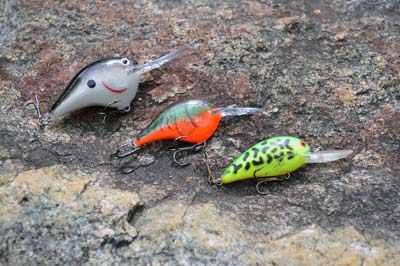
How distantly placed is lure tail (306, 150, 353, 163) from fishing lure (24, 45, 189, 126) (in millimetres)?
839

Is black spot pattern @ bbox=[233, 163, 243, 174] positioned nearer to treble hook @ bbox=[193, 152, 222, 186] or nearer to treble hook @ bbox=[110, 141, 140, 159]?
treble hook @ bbox=[193, 152, 222, 186]

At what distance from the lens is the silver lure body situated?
2.44 metres

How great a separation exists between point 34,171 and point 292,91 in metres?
1.18

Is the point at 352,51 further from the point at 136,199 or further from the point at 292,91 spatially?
the point at 136,199

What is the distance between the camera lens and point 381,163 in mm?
2279

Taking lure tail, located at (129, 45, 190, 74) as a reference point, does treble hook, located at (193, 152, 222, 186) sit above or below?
below

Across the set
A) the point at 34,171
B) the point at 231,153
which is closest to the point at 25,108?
the point at 34,171

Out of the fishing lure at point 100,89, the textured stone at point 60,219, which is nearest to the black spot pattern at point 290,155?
the textured stone at point 60,219

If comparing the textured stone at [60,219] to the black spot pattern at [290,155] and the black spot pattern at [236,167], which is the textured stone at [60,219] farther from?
the black spot pattern at [290,155]

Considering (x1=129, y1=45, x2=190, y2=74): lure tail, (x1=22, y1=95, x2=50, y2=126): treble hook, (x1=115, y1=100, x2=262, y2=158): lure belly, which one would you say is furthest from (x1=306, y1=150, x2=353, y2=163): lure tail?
(x1=22, y1=95, x2=50, y2=126): treble hook

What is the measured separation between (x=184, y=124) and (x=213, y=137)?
14 centimetres

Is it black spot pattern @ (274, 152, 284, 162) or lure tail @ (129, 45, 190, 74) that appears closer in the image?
black spot pattern @ (274, 152, 284, 162)

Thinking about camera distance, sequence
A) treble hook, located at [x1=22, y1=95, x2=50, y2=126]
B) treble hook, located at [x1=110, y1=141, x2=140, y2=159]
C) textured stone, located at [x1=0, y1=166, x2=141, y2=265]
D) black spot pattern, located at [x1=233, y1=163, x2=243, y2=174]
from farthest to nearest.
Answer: treble hook, located at [x1=22, y1=95, x2=50, y2=126], treble hook, located at [x1=110, y1=141, x2=140, y2=159], black spot pattern, located at [x1=233, y1=163, x2=243, y2=174], textured stone, located at [x1=0, y1=166, x2=141, y2=265]

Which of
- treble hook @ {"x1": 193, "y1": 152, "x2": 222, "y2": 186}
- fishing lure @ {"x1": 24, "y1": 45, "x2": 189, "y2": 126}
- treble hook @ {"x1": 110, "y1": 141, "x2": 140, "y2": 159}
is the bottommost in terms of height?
treble hook @ {"x1": 193, "y1": 152, "x2": 222, "y2": 186}
